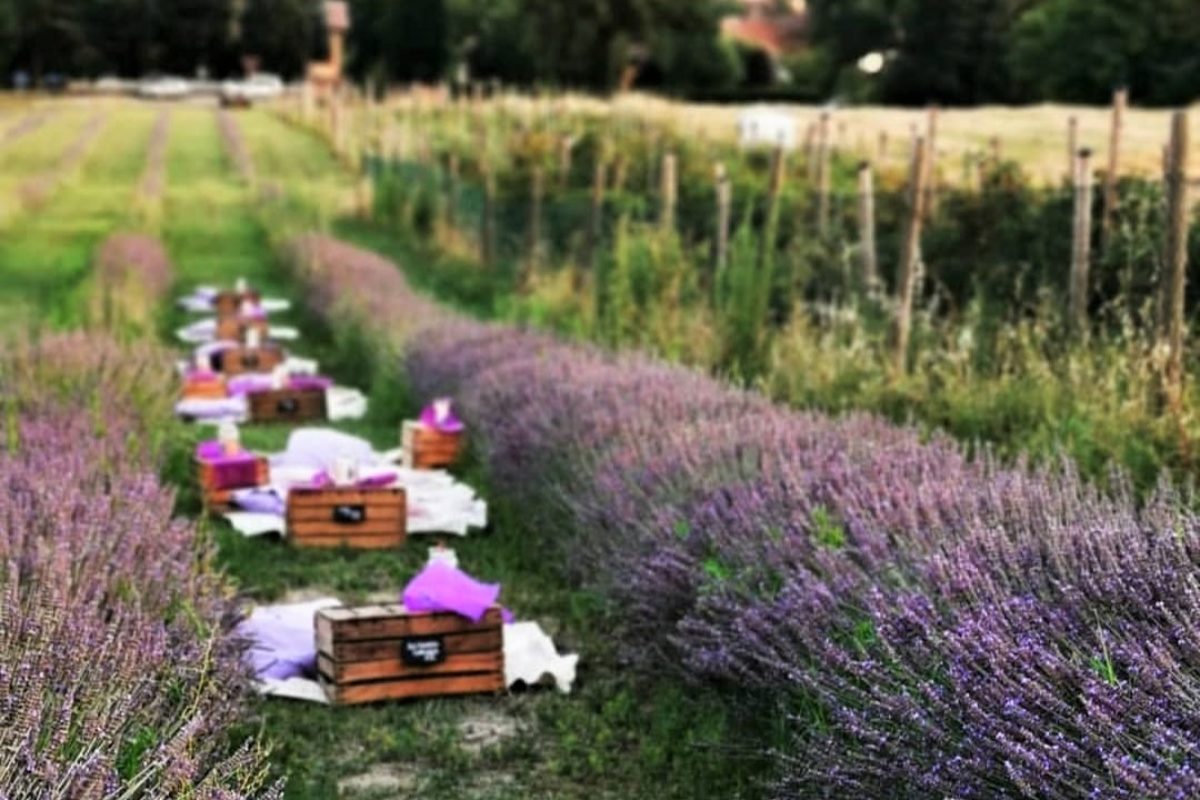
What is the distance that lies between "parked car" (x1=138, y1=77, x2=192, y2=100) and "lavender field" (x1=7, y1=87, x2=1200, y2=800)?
6666 centimetres

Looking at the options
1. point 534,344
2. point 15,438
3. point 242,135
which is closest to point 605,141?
point 534,344

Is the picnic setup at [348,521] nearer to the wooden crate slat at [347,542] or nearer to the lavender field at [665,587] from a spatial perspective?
the wooden crate slat at [347,542]

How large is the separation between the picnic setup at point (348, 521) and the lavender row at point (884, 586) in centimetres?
48

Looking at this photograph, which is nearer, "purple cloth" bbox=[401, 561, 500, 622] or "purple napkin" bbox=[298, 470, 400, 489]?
"purple cloth" bbox=[401, 561, 500, 622]

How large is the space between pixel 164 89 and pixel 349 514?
231 ft

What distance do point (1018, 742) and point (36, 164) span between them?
1447 inches

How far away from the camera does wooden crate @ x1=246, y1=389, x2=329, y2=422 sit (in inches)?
444

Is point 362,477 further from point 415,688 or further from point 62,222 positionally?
point 62,222

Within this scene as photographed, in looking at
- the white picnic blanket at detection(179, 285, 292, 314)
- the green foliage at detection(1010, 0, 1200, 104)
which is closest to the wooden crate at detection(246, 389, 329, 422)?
the white picnic blanket at detection(179, 285, 292, 314)

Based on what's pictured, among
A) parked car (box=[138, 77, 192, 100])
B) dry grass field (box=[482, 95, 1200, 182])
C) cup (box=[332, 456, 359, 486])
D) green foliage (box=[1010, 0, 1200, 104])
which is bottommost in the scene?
cup (box=[332, 456, 359, 486])

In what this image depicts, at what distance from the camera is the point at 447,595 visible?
19.4 feet

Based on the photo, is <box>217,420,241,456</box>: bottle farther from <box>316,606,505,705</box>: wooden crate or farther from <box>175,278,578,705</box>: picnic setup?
<box>316,606,505,705</box>: wooden crate

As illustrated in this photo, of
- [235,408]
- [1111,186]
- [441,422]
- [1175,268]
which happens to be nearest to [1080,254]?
[1175,268]

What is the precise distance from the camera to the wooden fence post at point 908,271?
895 centimetres
